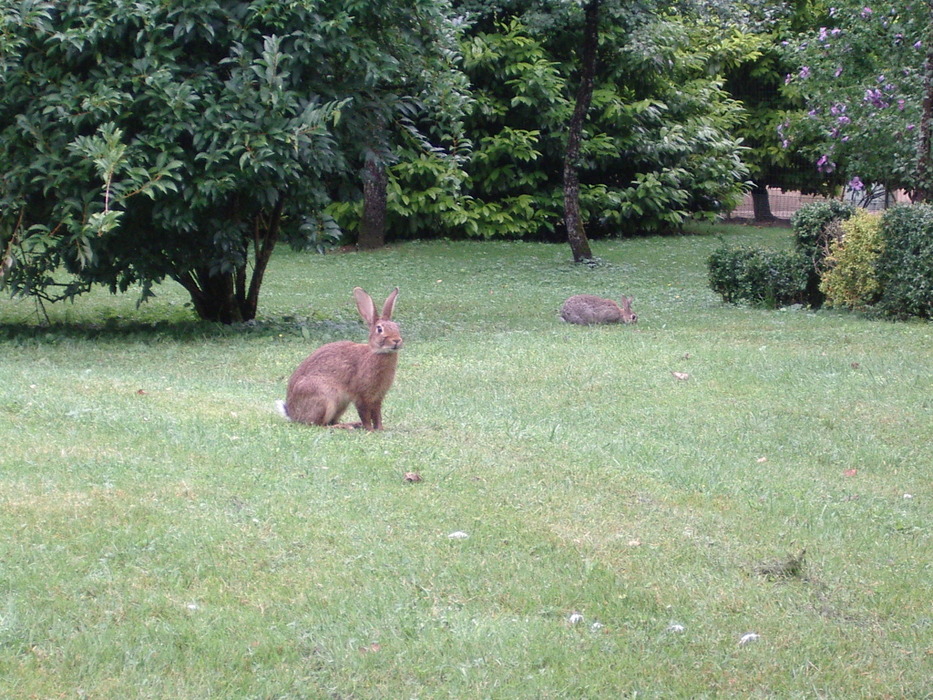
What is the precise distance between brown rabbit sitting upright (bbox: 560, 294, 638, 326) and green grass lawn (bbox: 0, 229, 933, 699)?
3144 mm

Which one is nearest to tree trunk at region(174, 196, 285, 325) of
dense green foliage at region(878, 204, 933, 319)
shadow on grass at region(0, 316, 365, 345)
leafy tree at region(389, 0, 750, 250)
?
shadow on grass at region(0, 316, 365, 345)

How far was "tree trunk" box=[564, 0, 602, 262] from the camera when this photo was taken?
877 inches

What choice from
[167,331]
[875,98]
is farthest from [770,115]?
[167,331]

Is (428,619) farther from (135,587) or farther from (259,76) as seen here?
(259,76)

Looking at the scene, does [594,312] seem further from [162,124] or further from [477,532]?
[477,532]

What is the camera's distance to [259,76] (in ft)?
41.8

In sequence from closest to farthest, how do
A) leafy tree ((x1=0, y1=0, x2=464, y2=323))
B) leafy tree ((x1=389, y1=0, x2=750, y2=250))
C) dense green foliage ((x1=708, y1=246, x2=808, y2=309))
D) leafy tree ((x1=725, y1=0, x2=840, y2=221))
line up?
leafy tree ((x1=0, y1=0, x2=464, y2=323))
dense green foliage ((x1=708, y1=246, x2=808, y2=309))
leafy tree ((x1=389, y1=0, x2=750, y2=250))
leafy tree ((x1=725, y1=0, x2=840, y2=221))

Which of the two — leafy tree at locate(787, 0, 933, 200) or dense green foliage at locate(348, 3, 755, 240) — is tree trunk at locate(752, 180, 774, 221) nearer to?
dense green foliage at locate(348, 3, 755, 240)

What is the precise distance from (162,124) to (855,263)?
30.9 feet

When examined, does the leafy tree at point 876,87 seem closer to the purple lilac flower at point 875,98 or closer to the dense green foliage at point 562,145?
the purple lilac flower at point 875,98

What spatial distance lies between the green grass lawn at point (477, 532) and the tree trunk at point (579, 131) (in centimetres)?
1182

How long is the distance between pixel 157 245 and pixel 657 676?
10531mm

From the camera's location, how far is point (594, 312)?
15312mm

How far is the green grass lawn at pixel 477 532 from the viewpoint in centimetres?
459
